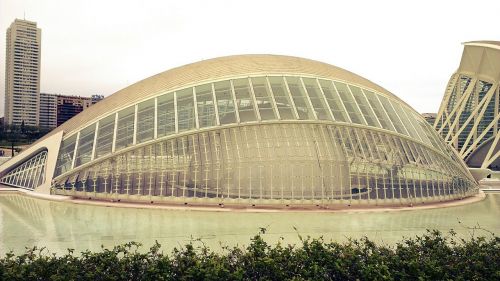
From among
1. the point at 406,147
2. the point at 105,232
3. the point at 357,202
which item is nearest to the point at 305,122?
the point at 357,202

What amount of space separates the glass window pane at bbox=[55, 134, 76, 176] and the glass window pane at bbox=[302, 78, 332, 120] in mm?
16487

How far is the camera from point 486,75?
2052 inches

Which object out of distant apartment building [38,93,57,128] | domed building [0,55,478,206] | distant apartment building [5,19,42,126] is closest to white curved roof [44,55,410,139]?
domed building [0,55,478,206]

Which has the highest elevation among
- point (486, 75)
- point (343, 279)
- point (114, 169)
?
point (486, 75)

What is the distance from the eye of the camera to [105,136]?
23.5m

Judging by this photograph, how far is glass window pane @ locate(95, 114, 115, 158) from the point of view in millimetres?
22594

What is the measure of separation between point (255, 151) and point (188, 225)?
7.51 metres

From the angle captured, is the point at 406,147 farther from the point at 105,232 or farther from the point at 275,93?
the point at 105,232

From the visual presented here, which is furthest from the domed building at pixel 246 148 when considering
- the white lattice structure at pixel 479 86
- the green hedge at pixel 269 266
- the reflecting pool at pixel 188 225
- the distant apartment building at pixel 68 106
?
the distant apartment building at pixel 68 106

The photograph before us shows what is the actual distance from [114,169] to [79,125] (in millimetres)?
6166

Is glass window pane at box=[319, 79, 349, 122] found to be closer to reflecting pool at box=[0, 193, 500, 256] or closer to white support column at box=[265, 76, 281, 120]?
white support column at box=[265, 76, 281, 120]

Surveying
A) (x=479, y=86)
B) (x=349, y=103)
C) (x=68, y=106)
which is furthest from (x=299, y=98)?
(x=68, y=106)

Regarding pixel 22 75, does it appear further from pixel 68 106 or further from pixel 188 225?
pixel 188 225

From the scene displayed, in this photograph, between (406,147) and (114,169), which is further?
(406,147)
